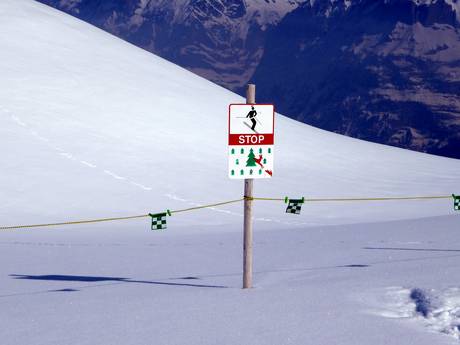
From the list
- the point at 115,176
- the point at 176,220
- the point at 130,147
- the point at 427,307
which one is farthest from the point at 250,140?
the point at 130,147

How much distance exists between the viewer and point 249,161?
792cm

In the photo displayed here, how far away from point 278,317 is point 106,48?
38.9 metres

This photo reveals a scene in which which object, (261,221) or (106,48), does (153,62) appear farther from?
(261,221)

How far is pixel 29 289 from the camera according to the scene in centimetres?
887

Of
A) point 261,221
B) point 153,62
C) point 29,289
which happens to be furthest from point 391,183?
point 29,289

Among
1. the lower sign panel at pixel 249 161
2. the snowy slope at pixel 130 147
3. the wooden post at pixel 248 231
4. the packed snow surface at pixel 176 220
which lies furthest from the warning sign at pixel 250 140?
the snowy slope at pixel 130 147

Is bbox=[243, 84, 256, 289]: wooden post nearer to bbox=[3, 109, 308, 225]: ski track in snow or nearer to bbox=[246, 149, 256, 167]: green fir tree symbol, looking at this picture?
bbox=[246, 149, 256, 167]: green fir tree symbol

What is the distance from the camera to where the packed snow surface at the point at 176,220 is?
253 inches

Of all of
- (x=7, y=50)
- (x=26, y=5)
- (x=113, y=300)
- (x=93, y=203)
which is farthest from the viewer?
(x=26, y=5)

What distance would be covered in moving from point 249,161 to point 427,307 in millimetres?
2393

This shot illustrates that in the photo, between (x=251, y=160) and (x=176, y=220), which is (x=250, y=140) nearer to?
(x=251, y=160)

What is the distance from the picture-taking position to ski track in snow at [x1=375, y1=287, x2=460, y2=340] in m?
5.91

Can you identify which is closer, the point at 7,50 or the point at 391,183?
the point at 391,183

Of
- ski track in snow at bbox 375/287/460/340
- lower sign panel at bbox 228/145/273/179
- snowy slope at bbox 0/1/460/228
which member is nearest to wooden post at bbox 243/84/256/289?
lower sign panel at bbox 228/145/273/179
